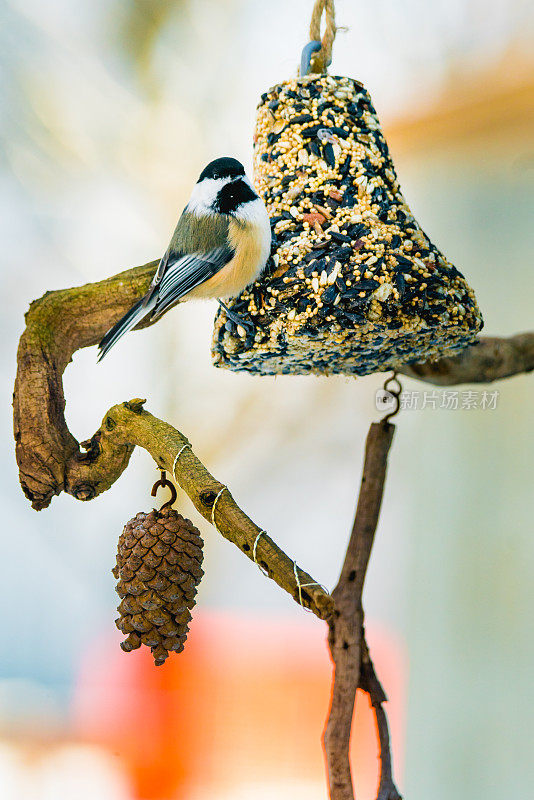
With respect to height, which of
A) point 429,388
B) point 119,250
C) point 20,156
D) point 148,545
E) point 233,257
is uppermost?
point 20,156

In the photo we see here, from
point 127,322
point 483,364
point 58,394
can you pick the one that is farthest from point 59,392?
point 483,364

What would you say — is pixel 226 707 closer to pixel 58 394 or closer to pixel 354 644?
pixel 354 644

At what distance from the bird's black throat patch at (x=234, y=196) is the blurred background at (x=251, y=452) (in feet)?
1.80

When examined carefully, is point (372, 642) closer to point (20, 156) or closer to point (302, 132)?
point (302, 132)

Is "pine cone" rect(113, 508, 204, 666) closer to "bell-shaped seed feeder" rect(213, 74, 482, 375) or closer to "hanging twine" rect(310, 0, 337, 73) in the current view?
"bell-shaped seed feeder" rect(213, 74, 482, 375)

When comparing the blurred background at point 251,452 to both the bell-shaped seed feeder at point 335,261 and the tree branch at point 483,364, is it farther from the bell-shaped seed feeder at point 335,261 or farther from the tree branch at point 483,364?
the bell-shaped seed feeder at point 335,261

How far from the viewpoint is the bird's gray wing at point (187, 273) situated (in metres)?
0.69

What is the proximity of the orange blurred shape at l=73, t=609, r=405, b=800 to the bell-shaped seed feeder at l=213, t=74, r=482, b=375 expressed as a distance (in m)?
0.63

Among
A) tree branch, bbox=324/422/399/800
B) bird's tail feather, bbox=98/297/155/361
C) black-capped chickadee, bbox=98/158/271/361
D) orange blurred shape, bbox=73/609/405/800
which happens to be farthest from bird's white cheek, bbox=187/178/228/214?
orange blurred shape, bbox=73/609/405/800

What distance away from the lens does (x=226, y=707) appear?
3.99 feet

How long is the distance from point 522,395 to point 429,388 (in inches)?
5.8

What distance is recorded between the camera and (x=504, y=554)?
1187 millimetres

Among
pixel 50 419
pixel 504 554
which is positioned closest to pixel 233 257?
pixel 50 419

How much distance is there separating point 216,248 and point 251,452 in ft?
1.97
